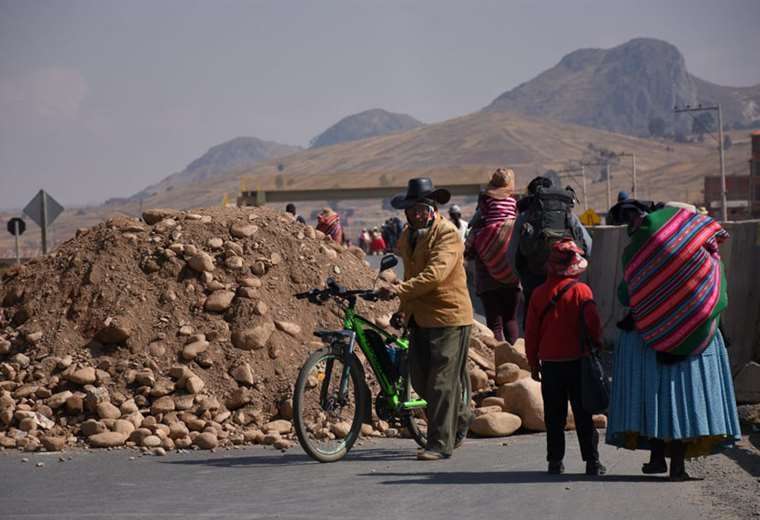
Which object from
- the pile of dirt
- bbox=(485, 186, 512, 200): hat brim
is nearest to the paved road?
the pile of dirt

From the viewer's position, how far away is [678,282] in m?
7.99

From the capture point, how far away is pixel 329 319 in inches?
508

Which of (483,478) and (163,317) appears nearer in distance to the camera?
(483,478)

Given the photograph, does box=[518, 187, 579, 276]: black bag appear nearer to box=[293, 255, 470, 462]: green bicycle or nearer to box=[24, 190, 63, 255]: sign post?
box=[293, 255, 470, 462]: green bicycle

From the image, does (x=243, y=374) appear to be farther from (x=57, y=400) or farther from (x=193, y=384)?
(x=57, y=400)

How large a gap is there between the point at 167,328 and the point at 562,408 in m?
4.78

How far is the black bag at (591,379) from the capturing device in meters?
8.28

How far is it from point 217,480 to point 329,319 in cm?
432

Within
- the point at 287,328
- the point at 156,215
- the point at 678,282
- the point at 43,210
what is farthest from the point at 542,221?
the point at 43,210

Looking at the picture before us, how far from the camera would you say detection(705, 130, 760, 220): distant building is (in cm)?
13612

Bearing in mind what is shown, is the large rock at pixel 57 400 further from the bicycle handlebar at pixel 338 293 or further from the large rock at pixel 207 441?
the bicycle handlebar at pixel 338 293

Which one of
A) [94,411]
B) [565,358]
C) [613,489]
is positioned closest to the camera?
[613,489]

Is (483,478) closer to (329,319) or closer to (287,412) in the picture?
(287,412)

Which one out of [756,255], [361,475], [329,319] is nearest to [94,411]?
[329,319]
